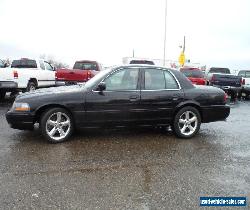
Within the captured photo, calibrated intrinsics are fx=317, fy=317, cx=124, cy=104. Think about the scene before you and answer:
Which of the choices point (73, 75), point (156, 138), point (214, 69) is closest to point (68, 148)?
point (156, 138)

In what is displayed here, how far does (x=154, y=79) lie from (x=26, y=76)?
822 cm

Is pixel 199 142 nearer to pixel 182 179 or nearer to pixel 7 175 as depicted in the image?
pixel 182 179

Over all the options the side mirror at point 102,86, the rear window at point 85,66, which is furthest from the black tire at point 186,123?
the rear window at point 85,66

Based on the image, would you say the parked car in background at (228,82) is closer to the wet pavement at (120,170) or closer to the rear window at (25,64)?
the rear window at (25,64)

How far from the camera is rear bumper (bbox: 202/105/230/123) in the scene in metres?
7.16

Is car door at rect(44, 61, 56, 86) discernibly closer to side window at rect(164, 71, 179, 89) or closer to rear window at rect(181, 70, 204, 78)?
rear window at rect(181, 70, 204, 78)

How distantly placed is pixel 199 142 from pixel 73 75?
9.04 meters

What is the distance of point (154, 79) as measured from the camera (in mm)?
6859

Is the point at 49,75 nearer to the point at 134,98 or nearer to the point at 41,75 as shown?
the point at 41,75

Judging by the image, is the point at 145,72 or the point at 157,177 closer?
the point at 157,177

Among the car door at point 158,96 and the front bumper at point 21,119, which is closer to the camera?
the front bumper at point 21,119

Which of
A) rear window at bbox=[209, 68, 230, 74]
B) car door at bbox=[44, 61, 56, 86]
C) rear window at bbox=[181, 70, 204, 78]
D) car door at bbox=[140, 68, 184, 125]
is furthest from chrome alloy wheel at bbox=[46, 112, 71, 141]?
rear window at bbox=[209, 68, 230, 74]

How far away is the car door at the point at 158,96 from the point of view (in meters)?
6.71

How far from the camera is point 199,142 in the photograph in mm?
6777
